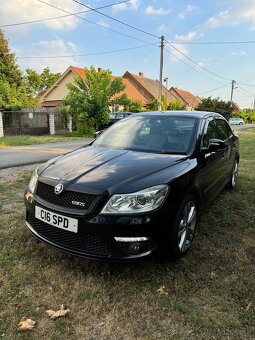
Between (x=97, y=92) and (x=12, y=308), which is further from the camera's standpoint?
(x=97, y=92)

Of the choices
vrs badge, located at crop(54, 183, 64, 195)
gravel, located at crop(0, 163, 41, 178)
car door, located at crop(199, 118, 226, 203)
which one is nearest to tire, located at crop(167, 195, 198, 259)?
car door, located at crop(199, 118, 226, 203)

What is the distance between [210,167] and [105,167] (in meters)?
1.54

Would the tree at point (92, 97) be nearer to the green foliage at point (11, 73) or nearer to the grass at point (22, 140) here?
the grass at point (22, 140)

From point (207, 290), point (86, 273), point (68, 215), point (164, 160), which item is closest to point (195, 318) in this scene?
point (207, 290)

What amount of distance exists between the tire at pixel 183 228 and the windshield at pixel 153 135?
0.66m

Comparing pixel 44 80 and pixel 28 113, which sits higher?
pixel 44 80

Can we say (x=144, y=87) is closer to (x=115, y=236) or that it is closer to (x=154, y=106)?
(x=154, y=106)

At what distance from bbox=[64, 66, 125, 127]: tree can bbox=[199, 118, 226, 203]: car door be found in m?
14.2

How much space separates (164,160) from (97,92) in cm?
1583

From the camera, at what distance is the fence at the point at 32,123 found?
18.0 meters

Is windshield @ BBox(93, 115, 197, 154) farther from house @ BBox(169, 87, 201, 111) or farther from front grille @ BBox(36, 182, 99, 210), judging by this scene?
house @ BBox(169, 87, 201, 111)

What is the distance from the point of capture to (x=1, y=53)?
29.4 metres

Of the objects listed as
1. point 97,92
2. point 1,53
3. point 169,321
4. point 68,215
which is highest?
point 1,53

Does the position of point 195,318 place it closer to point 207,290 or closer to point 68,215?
point 207,290
